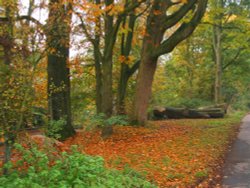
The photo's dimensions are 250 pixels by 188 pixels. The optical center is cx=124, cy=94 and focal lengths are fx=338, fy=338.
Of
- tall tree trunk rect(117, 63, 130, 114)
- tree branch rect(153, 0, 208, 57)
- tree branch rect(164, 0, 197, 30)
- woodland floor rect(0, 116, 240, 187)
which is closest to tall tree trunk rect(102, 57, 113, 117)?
woodland floor rect(0, 116, 240, 187)

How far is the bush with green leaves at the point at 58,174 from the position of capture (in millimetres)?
4957

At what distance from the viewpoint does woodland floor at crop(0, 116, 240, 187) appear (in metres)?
7.64

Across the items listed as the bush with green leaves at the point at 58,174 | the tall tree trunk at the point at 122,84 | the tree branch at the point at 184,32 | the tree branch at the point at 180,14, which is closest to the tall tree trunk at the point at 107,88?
the tree branch at the point at 184,32

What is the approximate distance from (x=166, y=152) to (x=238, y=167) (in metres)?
2.11

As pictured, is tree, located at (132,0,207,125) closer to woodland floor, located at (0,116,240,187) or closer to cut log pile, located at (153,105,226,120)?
woodland floor, located at (0,116,240,187)

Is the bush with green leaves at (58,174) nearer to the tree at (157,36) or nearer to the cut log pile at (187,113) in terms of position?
the tree at (157,36)

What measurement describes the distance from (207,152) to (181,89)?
20.7 meters

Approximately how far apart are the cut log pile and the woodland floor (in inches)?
269

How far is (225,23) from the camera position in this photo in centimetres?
2447

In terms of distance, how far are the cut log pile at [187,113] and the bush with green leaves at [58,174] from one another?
15.8m

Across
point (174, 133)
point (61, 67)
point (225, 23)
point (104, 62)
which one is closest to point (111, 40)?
point (104, 62)

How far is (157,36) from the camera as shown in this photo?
14562 mm

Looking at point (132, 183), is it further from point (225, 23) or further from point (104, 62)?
point (225, 23)

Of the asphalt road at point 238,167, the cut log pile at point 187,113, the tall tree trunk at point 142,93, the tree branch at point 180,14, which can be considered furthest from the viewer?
the cut log pile at point 187,113
